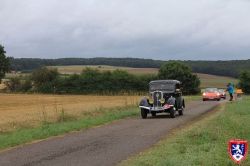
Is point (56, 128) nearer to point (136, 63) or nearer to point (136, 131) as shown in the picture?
point (136, 131)

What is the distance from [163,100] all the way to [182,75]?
76.4 metres

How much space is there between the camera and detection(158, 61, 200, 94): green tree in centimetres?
10469

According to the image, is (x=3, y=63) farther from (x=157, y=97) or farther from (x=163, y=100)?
(x=163, y=100)

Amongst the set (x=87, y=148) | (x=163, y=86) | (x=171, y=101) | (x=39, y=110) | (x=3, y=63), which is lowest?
(x=39, y=110)

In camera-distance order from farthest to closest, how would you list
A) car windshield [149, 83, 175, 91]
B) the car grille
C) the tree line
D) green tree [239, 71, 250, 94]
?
green tree [239, 71, 250, 94], the tree line, car windshield [149, 83, 175, 91], the car grille

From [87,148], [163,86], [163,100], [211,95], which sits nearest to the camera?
[87,148]

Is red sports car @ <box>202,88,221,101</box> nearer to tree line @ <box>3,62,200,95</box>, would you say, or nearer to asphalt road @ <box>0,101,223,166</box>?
tree line @ <box>3,62,200,95</box>

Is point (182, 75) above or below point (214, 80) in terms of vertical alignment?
above

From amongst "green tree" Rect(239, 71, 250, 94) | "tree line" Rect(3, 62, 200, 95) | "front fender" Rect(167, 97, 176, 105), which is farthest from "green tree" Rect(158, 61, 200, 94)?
"front fender" Rect(167, 97, 176, 105)

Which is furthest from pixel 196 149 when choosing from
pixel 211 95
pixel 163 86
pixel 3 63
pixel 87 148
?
pixel 3 63

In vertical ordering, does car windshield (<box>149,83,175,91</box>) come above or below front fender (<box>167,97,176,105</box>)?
above

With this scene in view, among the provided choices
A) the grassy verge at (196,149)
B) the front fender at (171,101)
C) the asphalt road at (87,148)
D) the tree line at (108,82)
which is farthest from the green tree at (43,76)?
the grassy verge at (196,149)

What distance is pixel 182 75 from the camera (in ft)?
353

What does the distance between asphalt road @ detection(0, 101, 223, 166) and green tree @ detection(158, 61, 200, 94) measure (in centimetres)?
8182
